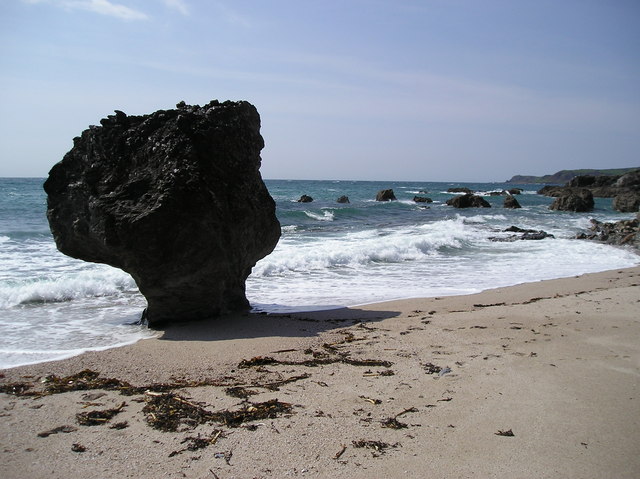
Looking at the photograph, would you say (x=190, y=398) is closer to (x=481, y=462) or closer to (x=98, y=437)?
(x=98, y=437)

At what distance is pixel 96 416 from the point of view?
3598 millimetres

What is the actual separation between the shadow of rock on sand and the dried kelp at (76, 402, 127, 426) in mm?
2205

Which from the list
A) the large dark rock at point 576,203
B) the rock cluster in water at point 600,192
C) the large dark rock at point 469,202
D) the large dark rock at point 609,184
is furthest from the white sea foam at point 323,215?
the large dark rock at point 609,184

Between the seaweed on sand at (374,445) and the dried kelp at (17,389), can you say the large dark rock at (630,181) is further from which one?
the dried kelp at (17,389)

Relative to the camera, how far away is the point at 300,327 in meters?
6.33

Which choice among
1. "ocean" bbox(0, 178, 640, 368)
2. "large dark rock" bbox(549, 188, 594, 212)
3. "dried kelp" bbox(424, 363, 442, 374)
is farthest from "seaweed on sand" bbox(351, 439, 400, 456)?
"large dark rock" bbox(549, 188, 594, 212)

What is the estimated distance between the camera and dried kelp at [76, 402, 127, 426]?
351 cm

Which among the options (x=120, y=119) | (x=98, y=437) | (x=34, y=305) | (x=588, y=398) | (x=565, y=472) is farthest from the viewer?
(x=34, y=305)

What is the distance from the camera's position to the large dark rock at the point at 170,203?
623cm

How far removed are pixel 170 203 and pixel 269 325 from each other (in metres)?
2.01

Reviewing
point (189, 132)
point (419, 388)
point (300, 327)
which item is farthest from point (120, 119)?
point (419, 388)

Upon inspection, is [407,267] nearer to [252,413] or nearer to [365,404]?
[365,404]

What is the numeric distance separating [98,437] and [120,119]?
481 centimetres

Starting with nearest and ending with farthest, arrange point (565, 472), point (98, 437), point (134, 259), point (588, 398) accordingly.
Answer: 1. point (565, 472)
2. point (98, 437)
3. point (588, 398)
4. point (134, 259)
